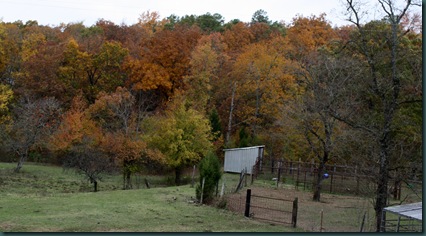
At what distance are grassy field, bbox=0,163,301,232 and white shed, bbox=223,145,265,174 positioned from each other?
9.03 m

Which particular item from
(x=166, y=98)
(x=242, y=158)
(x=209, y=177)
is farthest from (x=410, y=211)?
(x=166, y=98)

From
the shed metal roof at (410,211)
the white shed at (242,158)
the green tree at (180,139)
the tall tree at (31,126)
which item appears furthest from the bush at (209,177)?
the tall tree at (31,126)

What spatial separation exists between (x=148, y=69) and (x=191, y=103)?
7028 mm

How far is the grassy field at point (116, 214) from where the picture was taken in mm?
15117

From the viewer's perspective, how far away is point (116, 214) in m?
17.7

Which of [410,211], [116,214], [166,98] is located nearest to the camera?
[410,211]

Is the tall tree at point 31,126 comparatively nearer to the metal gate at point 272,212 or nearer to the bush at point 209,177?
the bush at point 209,177

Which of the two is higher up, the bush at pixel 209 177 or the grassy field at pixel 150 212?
the bush at pixel 209 177

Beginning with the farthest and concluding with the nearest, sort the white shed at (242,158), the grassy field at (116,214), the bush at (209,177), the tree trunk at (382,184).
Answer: the white shed at (242,158) < the bush at (209,177) < the tree trunk at (382,184) < the grassy field at (116,214)

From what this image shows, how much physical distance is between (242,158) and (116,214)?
64.3 ft

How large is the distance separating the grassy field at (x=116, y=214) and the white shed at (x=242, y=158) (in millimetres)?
9033

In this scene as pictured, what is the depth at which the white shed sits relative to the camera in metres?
35.0

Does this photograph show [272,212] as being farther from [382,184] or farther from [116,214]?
[116,214]

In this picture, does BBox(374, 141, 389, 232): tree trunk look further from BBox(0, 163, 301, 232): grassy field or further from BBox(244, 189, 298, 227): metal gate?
BBox(0, 163, 301, 232): grassy field
